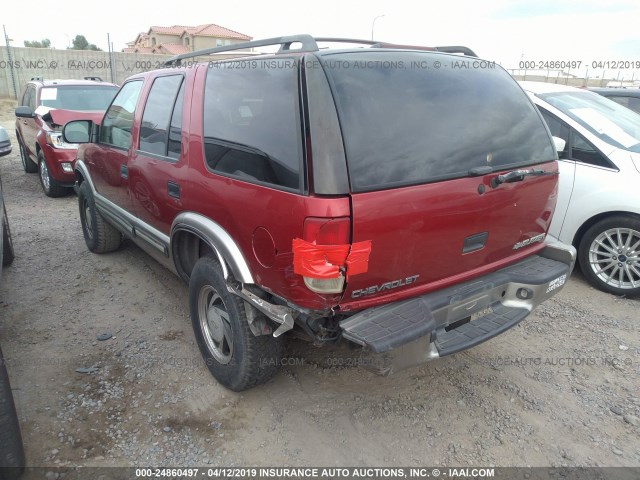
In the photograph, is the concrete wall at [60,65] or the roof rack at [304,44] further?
the concrete wall at [60,65]

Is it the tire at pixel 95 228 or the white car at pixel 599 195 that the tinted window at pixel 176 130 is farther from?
the white car at pixel 599 195

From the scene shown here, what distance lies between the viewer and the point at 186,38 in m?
50.8

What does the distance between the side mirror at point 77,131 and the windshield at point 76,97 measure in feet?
12.4

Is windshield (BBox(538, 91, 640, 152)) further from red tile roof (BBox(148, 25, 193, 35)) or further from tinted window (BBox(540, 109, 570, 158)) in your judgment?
red tile roof (BBox(148, 25, 193, 35))

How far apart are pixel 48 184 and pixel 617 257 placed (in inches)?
312

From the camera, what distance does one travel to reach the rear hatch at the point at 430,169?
212 centimetres

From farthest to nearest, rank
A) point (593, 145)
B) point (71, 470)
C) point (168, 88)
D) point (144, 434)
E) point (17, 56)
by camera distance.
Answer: point (17, 56) < point (593, 145) < point (168, 88) < point (144, 434) < point (71, 470)

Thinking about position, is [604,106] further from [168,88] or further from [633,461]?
[168,88]

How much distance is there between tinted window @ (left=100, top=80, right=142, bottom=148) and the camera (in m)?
3.81

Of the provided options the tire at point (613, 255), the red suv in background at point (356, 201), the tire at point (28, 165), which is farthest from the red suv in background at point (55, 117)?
the tire at point (613, 255)

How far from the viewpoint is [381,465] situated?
238cm

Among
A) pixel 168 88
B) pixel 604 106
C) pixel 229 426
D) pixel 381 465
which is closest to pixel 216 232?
pixel 229 426

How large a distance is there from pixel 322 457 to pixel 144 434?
1012 mm

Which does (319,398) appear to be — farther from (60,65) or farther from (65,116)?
(60,65)
